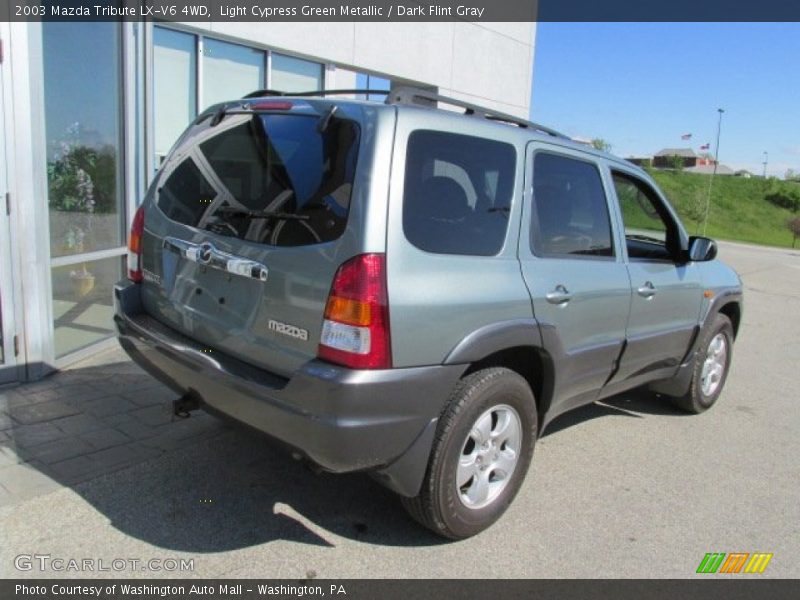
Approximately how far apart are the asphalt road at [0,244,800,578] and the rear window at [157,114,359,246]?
3.10 ft

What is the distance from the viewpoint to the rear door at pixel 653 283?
407cm

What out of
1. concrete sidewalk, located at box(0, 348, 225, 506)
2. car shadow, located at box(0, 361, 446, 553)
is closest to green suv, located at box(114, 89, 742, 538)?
car shadow, located at box(0, 361, 446, 553)

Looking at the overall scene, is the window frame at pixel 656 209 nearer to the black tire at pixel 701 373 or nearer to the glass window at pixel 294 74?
the black tire at pixel 701 373

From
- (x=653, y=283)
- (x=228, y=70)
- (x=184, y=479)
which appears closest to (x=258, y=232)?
(x=184, y=479)

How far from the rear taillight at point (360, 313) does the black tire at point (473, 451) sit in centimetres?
52

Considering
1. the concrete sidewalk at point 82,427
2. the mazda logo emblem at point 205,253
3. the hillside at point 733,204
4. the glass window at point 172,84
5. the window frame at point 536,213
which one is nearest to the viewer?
the mazda logo emblem at point 205,253

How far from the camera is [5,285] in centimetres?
446

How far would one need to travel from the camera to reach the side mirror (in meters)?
4.48

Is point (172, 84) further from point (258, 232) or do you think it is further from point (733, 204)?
point (733, 204)

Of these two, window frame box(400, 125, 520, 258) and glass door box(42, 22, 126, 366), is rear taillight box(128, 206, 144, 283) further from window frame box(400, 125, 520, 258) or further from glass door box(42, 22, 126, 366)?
glass door box(42, 22, 126, 366)

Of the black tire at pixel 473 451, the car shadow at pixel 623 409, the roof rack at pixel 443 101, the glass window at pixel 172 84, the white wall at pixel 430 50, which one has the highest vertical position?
the white wall at pixel 430 50

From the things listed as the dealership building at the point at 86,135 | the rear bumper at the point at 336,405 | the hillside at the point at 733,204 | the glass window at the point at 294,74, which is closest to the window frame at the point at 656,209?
the rear bumper at the point at 336,405

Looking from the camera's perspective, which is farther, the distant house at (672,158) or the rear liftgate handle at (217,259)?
the distant house at (672,158)
